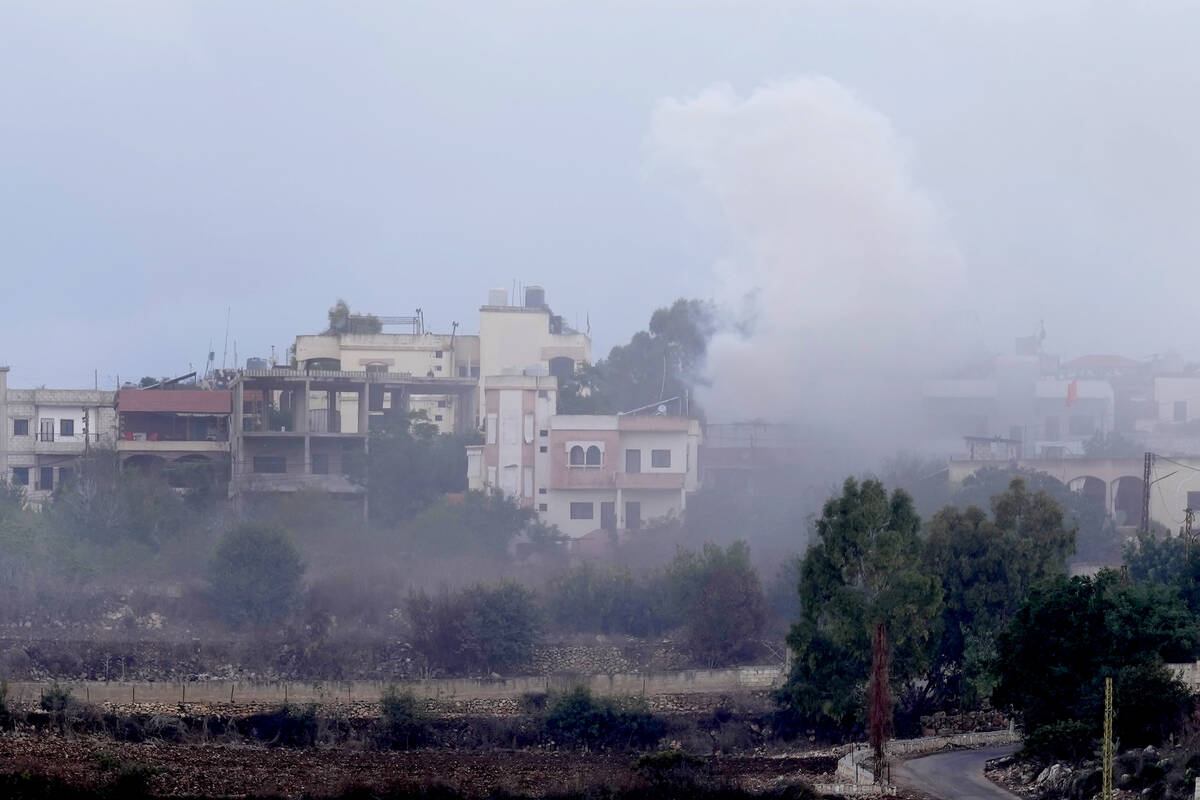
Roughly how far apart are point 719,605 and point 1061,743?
1636 centimetres

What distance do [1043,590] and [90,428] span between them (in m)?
37.8

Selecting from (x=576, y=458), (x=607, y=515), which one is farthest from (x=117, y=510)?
(x=607, y=515)

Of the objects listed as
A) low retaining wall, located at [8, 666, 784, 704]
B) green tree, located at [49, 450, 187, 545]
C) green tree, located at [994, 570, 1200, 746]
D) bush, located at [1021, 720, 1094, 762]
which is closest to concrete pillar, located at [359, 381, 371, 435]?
green tree, located at [49, 450, 187, 545]

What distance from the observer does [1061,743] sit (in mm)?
25891

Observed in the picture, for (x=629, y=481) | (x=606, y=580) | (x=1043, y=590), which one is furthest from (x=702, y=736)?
(x=629, y=481)

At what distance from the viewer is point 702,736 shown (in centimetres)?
3403

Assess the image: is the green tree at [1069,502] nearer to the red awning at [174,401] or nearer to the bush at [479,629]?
the bush at [479,629]

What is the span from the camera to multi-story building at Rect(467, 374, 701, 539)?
54844mm

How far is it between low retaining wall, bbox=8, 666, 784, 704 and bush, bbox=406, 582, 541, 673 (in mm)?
1566

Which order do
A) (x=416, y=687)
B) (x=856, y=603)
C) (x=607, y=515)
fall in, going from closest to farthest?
(x=856, y=603) < (x=416, y=687) < (x=607, y=515)

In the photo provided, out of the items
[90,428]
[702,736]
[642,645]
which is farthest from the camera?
[90,428]

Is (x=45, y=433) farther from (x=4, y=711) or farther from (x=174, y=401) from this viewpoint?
(x=4, y=711)

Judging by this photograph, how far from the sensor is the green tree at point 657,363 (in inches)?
2547

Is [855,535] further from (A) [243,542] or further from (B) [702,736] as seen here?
(A) [243,542]
